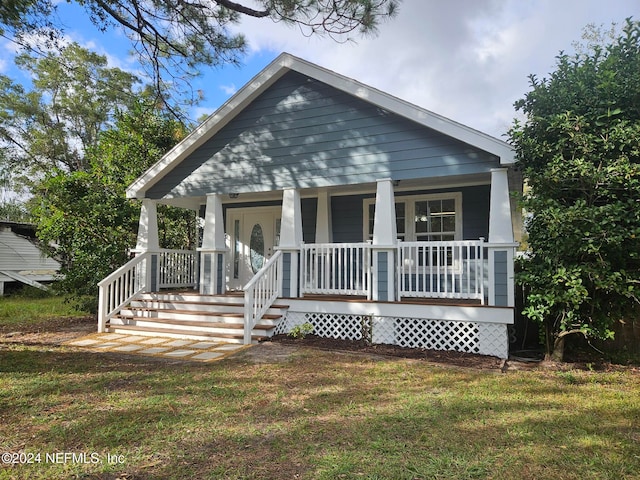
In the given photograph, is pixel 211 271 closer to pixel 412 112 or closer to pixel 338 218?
pixel 338 218

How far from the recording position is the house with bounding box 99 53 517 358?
20.9ft

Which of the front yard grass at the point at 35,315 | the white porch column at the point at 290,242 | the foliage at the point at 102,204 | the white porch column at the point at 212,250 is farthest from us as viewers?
the foliage at the point at 102,204

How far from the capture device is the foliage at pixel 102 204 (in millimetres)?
9227

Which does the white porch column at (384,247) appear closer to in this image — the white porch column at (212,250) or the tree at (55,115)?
the white porch column at (212,250)

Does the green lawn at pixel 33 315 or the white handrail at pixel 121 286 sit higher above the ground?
the white handrail at pixel 121 286

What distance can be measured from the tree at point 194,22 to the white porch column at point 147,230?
2848 millimetres

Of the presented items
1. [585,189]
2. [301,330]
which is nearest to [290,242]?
[301,330]

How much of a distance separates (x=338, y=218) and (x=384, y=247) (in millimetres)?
2539

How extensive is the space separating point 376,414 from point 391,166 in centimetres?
437

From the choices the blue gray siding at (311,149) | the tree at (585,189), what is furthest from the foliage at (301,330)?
the tree at (585,189)

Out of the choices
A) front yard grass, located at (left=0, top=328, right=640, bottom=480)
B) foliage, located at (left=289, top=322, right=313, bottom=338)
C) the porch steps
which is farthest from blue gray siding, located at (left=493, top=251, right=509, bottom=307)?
the porch steps

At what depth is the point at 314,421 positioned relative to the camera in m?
3.44

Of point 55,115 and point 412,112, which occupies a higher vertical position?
point 55,115

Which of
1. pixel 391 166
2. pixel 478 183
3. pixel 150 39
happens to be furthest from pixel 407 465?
pixel 150 39
